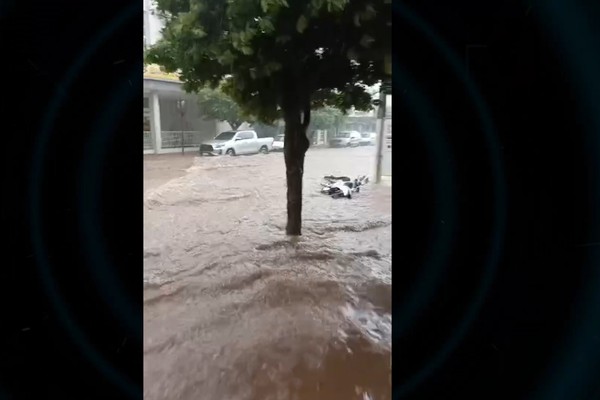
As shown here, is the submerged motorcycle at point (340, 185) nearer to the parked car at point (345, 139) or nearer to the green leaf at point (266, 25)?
the parked car at point (345, 139)

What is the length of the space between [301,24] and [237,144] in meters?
0.27

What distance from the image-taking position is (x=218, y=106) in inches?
30.6

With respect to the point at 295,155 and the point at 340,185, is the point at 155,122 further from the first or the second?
the point at 340,185

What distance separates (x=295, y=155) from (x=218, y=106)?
0.18 metres

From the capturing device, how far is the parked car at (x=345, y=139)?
801mm

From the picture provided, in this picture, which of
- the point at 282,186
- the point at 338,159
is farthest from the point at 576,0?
the point at 282,186

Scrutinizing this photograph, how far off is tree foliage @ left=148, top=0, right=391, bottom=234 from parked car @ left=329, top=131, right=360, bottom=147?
0.05 meters

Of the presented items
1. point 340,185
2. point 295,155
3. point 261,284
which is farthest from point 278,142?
point 261,284

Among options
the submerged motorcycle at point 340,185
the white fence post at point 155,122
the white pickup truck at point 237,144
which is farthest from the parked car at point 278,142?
the white fence post at point 155,122

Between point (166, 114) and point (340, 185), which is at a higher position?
point (166, 114)

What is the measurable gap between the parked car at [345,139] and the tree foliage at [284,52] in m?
0.05

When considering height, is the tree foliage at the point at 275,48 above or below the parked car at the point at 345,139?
above

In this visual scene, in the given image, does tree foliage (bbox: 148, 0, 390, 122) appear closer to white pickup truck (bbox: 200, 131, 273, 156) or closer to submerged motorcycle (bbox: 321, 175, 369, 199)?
white pickup truck (bbox: 200, 131, 273, 156)

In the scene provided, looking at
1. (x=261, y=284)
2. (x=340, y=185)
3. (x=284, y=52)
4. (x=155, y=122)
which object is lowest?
(x=261, y=284)
